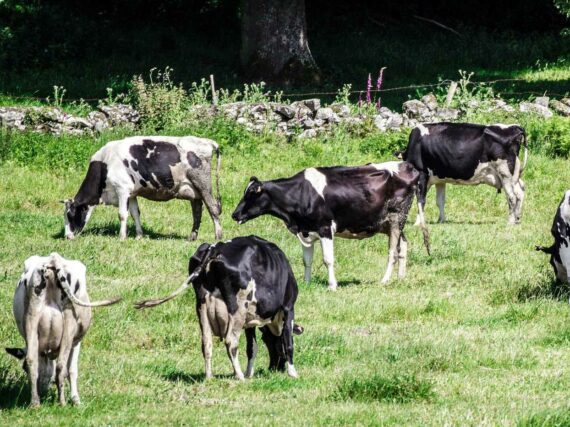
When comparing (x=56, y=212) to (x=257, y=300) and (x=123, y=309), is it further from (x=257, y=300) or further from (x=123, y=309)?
(x=257, y=300)

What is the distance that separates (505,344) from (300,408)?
351 centimetres

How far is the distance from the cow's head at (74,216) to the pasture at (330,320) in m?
0.26

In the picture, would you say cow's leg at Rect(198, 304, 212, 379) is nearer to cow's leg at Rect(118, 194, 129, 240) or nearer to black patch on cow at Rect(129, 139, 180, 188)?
cow's leg at Rect(118, 194, 129, 240)

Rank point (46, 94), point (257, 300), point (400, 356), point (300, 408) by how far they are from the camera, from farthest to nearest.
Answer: point (46, 94), point (400, 356), point (257, 300), point (300, 408)

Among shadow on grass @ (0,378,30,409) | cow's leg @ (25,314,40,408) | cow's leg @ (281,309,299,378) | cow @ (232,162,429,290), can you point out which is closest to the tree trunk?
cow @ (232,162,429,290)

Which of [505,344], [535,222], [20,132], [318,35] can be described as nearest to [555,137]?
[535,222]

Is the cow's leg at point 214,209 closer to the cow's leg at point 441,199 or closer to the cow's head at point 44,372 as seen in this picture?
the cow's leg at point 441,199

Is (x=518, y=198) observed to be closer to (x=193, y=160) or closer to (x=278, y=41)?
(x=193, y=160)

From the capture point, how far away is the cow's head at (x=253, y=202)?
16969 mm

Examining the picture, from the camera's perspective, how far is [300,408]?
33.8 ft

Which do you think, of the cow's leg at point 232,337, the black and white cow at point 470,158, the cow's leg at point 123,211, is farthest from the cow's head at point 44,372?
the black and white cow at point 470,158

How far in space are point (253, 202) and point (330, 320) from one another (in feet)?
10.0

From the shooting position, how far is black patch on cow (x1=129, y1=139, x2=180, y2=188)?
66.9 ft

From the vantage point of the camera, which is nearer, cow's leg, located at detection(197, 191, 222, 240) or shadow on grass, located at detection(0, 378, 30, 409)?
shadow on grass, located at detection(0, 378, 30, 409)
